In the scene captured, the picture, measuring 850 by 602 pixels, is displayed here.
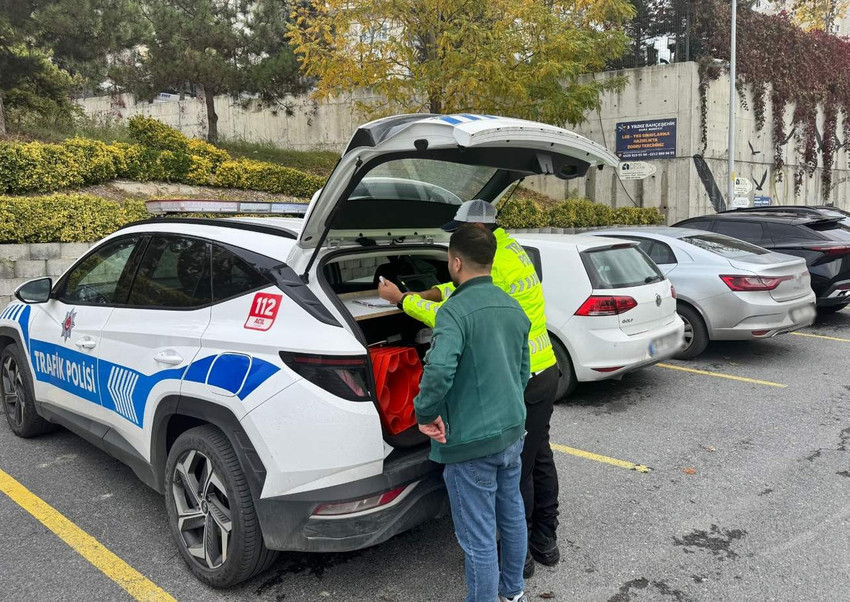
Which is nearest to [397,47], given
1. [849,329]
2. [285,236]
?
[849,329]

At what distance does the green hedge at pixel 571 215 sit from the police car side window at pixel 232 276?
414 inches

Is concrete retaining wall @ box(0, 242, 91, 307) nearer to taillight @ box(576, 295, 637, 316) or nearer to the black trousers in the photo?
taillight @ box(576, 295, 637, 316)

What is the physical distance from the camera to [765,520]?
3619 millimetres

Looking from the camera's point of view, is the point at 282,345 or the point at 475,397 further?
the point at 282,345

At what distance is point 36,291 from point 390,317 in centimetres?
249

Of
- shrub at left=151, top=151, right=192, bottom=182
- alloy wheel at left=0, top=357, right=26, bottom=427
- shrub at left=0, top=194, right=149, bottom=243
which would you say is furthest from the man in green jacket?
shrub at left=151, top=151, right=192, bottom=182

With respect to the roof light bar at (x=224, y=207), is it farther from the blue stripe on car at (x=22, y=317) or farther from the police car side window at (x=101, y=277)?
the blue stripe on car at (x=22, y=317)

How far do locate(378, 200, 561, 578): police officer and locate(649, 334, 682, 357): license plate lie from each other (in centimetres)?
284

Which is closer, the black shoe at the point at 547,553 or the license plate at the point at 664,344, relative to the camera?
the black shoe at the point at 547,553

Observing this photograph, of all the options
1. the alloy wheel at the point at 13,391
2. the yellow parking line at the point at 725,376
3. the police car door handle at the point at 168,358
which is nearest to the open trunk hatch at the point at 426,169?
the police car door handle at the point at 168,358

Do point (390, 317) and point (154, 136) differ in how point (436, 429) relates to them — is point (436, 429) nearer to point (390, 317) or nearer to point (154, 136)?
point (390, 317)

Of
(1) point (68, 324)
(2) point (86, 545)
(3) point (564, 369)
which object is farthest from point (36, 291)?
(3) point (564, 369)

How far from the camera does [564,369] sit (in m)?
5.71

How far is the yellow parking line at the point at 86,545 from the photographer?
9.61 ft
